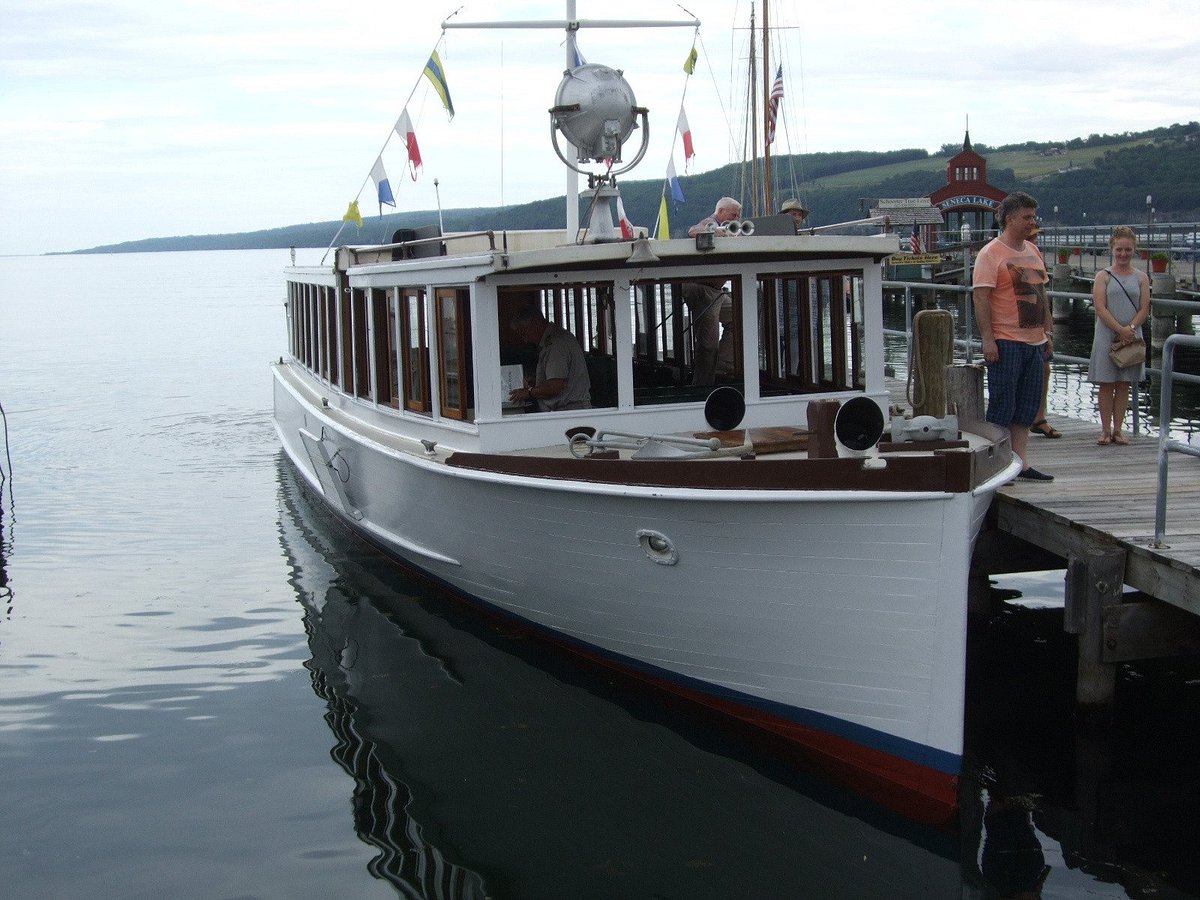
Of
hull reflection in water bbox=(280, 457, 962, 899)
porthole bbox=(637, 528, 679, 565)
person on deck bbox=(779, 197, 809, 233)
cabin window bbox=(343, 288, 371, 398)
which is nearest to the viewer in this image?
hull reflection in water bbox=(280, 457, 962, 899)

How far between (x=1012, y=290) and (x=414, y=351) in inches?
164

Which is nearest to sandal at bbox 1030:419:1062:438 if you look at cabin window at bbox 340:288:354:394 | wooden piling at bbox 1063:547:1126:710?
wooden piling at bbox 1063:547:1126:710

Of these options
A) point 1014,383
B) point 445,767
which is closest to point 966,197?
point 1014,383

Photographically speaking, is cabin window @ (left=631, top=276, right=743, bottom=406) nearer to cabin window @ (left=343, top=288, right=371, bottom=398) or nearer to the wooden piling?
the wooden piling

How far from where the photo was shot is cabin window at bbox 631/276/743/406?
8578 millimetres

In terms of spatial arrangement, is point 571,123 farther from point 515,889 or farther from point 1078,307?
point 1078,307

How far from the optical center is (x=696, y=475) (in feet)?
21.8

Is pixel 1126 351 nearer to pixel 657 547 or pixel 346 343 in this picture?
pixel 657 547

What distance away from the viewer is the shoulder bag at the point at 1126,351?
938 centimetres

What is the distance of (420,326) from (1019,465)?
424 centimetres

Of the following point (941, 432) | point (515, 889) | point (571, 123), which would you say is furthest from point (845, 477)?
point (571, 123)

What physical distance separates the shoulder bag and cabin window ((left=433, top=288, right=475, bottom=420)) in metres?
4.68

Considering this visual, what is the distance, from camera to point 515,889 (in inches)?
240

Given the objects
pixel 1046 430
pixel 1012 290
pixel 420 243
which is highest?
pixel 420 243
